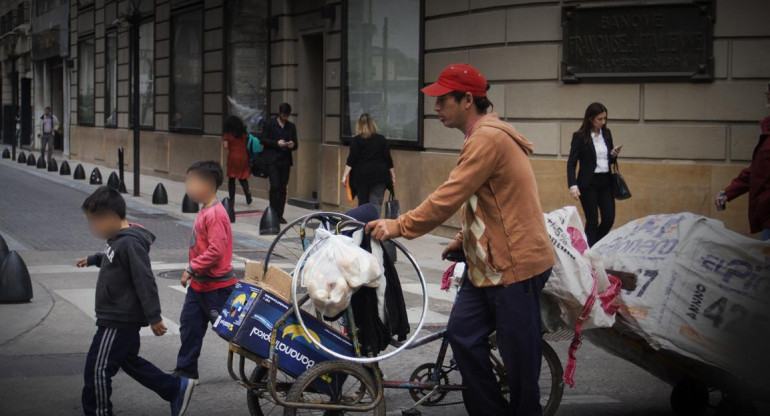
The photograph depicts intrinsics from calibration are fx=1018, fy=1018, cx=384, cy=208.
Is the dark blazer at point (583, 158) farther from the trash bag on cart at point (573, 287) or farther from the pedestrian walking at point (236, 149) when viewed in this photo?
the pedestrian walking at point (236, 149)

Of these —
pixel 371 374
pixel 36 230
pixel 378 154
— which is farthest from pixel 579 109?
pixel 371 374

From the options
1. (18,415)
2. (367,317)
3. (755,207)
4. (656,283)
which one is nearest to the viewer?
(367,317)

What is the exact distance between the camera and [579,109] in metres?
13.1

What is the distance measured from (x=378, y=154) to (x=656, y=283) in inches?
303

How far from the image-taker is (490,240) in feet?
15.2

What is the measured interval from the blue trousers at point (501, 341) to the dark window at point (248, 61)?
16.7m

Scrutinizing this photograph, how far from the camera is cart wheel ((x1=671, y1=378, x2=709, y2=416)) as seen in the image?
552 cm

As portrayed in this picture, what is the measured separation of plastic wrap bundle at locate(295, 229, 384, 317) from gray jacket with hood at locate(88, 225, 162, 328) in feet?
3.52

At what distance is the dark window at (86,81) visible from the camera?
117ft

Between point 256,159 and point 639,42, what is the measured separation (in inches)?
260

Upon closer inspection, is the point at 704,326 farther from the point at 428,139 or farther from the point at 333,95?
the point at 333,95

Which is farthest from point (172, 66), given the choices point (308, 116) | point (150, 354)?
point (150, 354)

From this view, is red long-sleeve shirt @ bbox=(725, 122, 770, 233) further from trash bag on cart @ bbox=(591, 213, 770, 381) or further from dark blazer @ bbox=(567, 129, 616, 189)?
dark blazer @ bbox=(567, 129, 616, 189)

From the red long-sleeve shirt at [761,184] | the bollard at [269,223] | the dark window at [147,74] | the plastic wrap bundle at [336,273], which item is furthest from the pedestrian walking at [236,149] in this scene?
the plastic wrap bundle at [336,273]
